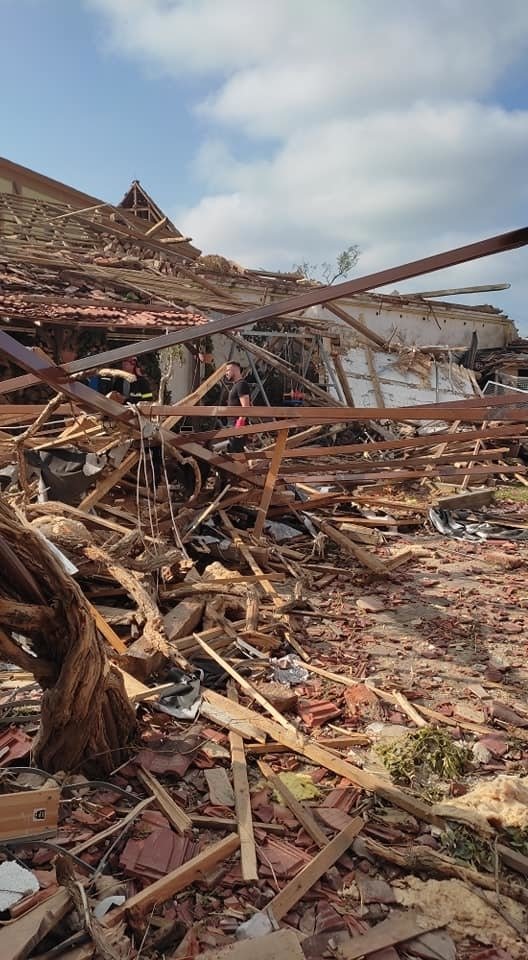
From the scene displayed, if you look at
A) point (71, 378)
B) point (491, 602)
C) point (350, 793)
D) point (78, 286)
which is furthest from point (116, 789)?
point (78, 286)

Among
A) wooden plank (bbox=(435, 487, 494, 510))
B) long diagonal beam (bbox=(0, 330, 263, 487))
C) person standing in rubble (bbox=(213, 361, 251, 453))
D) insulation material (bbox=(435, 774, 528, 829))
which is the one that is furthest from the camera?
wooden plank (bbox=(435, 487, 494, 510))

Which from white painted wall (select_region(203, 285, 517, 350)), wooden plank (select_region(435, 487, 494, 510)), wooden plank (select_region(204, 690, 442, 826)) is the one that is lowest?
wooden plank (select_region(435, 487, 494, 510))

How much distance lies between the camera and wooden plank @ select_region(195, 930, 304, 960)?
1.92 metres

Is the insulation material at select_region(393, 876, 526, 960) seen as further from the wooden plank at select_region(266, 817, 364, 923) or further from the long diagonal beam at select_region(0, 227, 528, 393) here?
the long diagonal beam at select_region(0, 227, 528, 393)

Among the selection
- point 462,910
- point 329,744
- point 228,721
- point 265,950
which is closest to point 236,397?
point 228,721

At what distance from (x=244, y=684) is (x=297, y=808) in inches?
44.3

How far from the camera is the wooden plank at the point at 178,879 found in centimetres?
211

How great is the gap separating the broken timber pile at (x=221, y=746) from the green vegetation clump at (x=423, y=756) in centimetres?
1

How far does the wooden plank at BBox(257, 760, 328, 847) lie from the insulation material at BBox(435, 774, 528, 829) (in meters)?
0.60

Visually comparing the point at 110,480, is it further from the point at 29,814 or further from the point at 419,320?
the point at 419,320

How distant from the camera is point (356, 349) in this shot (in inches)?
650

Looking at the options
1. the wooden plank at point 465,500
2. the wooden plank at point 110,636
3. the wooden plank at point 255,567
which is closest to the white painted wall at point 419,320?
the wooden plank at point 465,500

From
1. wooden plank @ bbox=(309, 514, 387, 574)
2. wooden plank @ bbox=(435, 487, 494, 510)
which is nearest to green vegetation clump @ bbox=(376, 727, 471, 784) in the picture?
wooden plank @ bbox=(309, 514, 387, 574)

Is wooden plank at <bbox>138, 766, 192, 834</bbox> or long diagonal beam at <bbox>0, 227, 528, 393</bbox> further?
long diagonal beam at <bbox>0, 227, 528, 393</bbox>
